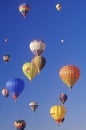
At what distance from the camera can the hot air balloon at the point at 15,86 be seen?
8036 centimetres

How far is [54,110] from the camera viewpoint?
8138 cm

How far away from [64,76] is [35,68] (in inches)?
250

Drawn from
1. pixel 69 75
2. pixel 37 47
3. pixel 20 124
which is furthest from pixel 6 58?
pixel 69 75

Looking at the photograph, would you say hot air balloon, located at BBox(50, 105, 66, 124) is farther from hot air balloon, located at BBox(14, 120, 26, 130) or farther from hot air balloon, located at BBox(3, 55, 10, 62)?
hot air balloon, located at BBox(3, 55, 10, 62)

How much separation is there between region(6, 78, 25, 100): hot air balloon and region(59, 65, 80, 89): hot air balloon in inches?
317

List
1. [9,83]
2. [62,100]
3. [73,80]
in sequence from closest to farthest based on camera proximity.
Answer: [73,80] → [9,83] → [62,100]

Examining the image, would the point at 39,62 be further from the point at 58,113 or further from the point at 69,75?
the point at 58,113

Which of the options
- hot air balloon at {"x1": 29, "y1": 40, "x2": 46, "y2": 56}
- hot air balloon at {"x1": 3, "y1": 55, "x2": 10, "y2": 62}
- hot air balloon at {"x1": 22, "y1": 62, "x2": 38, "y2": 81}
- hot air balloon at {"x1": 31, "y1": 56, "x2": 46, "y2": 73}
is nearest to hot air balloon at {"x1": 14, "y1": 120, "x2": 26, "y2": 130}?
hot air balloon at {"x1": 3, "y1": 55, "x2": 10, "y2": 62}

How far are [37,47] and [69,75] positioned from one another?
7307 millimetres

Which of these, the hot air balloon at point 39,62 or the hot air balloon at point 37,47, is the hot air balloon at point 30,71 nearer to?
the hot air balloon at point 39,62

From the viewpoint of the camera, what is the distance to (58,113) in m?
81.3

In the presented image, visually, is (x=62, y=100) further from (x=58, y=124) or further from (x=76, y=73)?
(x=76, y=73)

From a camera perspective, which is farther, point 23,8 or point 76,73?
point 23,8

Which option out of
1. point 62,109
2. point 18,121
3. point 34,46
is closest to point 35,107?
point 18,121
